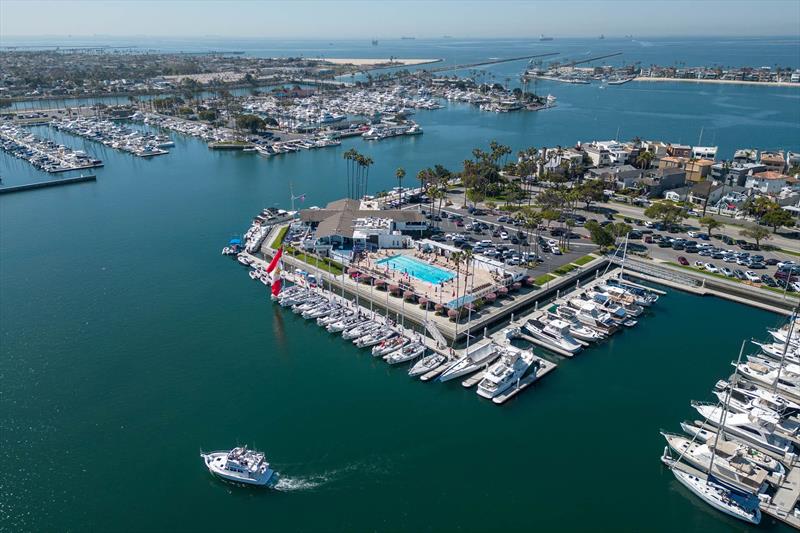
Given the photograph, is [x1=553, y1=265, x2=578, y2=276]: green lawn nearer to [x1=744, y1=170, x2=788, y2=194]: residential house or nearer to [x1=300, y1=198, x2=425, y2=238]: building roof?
[x1=300, y1=198, x2=425, y2=238]: building roof

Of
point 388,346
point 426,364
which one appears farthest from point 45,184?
point 426,364

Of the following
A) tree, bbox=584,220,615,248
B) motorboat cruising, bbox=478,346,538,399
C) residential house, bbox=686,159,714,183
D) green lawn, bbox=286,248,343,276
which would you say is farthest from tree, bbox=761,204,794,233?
green lawn, bbox=286,248,343,276

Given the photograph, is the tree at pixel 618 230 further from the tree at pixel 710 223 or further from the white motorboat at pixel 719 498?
the white motorboat at pixel 719 498

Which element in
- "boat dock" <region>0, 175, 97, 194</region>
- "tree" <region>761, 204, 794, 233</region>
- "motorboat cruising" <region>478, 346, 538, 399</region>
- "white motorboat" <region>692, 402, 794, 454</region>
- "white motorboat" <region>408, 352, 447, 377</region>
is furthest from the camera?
"boat dock" <region>0, 175, 97, 194</region>

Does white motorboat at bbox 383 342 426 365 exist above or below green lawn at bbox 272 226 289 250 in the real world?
below

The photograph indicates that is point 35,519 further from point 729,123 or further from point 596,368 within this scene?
point 729,123

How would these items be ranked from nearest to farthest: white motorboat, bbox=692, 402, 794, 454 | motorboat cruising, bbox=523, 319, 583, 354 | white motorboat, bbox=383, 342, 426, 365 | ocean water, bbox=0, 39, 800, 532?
1. ocean water, bbox=0, 39, 800, 532
2. white motorboat, bbox=692, 402, 794, 454
3. white motorboat, bbox=383, 342, 426, 365
4. motorboat cruising, bbox=523, 319, 583, 354

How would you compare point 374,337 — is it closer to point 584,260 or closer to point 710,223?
point 584,260

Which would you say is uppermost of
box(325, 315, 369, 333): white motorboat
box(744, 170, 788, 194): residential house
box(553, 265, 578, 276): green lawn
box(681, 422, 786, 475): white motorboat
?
box(744, 170, 788, 194): residential house
